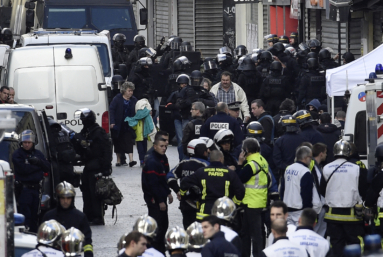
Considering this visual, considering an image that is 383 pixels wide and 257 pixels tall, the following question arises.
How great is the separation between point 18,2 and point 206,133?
15.7 m

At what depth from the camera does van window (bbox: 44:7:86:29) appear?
76.7 feet

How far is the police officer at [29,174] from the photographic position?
1076 cm

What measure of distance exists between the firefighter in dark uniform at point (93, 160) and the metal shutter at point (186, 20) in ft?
88.1

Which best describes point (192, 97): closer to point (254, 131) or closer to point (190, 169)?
point (254, 131)

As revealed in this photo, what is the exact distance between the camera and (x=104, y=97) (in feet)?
51.8

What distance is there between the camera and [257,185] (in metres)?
10.7

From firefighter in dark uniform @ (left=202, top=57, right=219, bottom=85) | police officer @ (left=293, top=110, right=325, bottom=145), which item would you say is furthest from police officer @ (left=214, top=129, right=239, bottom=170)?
firefighter in dark uniform @ (left=202, top=57, right=219, bottom=85)

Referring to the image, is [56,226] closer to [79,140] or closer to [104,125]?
[79,140]

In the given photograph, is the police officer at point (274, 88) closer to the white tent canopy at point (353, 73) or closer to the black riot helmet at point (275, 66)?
the black riot helmet at point (275, 66)

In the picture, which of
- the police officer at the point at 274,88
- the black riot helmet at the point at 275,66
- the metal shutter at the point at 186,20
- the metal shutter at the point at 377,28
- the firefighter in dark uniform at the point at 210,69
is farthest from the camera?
the metal shutter at the point at 186,20

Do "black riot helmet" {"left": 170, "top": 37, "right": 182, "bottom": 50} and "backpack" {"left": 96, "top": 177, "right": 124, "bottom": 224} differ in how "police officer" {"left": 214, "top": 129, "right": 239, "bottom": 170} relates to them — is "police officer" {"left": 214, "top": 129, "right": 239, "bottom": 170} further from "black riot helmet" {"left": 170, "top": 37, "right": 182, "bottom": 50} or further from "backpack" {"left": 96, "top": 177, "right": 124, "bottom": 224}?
"black riot helmet" {"left": 170, "top": 37, "right": 182, "bottom": 50}

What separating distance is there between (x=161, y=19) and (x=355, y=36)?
17450 millimetres

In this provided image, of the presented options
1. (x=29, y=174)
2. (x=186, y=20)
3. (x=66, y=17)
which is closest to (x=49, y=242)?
(x=29, y=174)

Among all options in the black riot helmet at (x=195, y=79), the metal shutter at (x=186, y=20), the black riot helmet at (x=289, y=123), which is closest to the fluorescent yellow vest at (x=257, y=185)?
the black riot helmet at (x=289, y=123)
